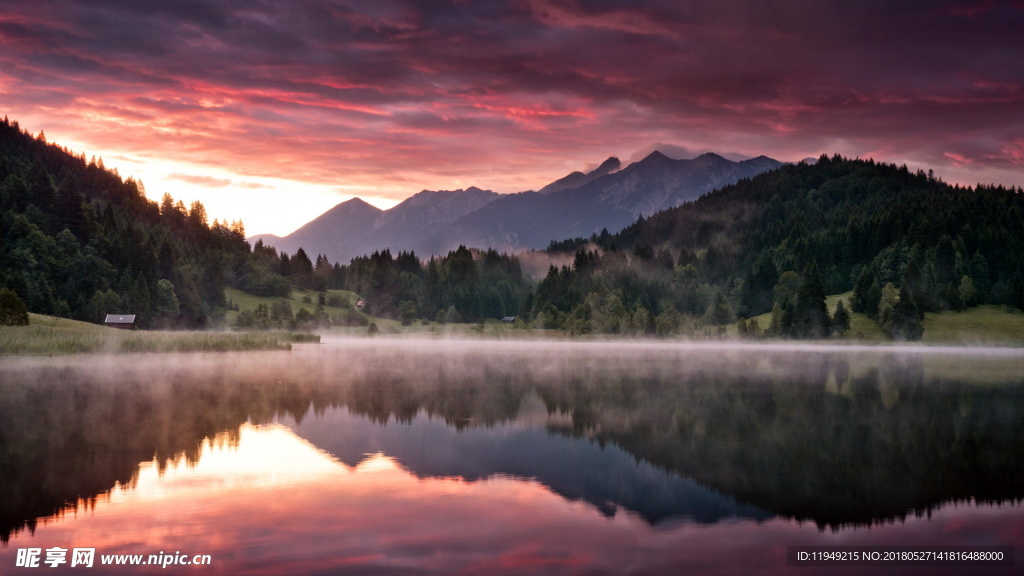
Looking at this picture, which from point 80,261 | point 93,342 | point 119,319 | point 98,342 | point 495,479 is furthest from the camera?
point 80,261

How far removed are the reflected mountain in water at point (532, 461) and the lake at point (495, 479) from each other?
0.13m

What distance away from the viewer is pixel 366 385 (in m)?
50.4

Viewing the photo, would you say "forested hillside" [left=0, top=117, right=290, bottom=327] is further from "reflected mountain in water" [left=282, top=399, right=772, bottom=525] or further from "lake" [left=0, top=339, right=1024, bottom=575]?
"reflected mountain in water" [left=282, top=399, right=772, bottom=525]

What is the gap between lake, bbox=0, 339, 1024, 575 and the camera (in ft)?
51.3

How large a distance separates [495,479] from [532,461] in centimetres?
294

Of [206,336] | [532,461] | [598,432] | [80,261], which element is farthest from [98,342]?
[80,261]

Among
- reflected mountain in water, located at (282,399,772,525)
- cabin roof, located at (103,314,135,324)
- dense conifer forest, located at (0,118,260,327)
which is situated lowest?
reflected mountain in water, located at (282,399,772,525)

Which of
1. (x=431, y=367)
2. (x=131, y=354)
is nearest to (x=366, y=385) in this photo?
(x=431, y=367)

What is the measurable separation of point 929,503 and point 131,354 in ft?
263

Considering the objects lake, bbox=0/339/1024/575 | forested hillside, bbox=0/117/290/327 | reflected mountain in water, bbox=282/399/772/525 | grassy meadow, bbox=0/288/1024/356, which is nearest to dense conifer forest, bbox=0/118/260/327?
forested hillside, bbox=0/117/290/327

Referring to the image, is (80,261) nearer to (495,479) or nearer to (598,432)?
(598,432)

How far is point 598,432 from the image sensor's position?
31.1 meters

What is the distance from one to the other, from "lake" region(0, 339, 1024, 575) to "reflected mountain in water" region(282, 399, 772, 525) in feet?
0.42

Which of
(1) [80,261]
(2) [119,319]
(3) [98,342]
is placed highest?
(1) [80,261]
